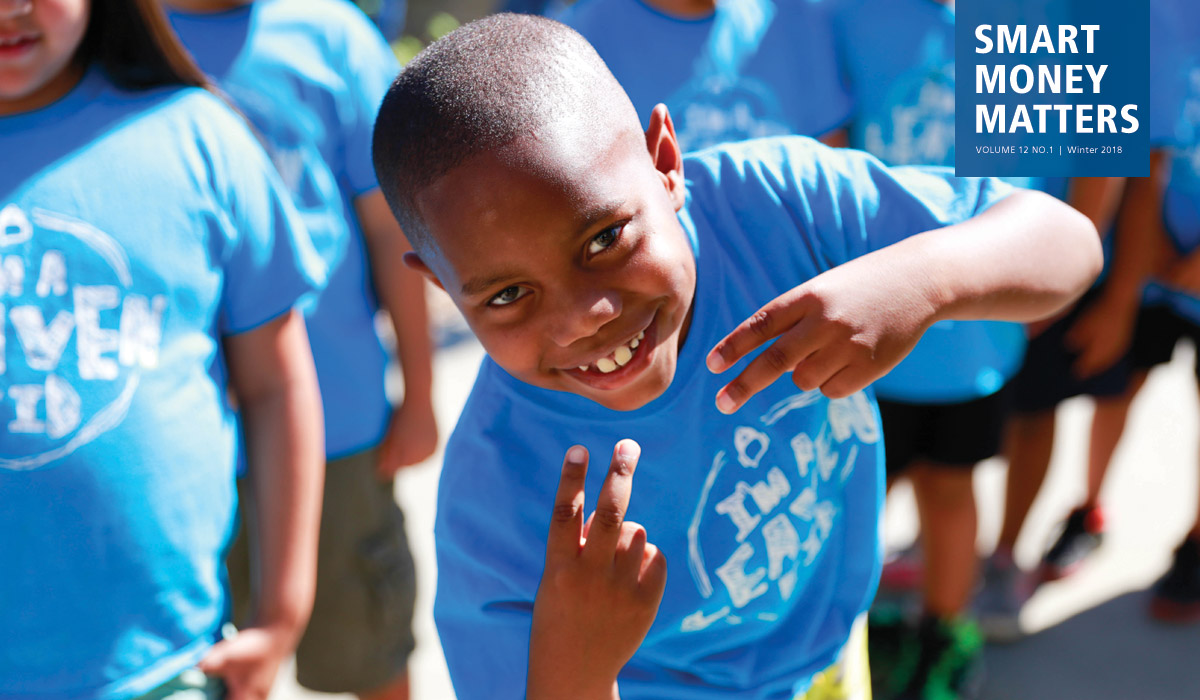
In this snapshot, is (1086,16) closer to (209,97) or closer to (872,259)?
(872,259)

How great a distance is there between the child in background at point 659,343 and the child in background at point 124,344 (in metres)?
0.41

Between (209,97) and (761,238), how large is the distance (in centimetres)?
84

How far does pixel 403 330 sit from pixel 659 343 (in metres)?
1.22

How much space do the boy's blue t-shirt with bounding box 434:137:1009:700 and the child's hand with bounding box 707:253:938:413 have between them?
0.20 meters

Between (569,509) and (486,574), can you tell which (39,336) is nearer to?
(486,574)

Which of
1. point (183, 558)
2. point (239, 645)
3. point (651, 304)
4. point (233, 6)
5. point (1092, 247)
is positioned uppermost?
point (233, 6)

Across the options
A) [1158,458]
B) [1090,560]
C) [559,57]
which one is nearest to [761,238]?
[559,57]

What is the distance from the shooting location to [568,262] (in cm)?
111

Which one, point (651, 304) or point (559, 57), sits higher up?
point (559, 57)

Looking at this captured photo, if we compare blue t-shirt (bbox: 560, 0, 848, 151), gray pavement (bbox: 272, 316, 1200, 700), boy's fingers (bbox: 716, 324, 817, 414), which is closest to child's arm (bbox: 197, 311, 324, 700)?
boy's fingers (bbox: 716, 324, 817, 414)

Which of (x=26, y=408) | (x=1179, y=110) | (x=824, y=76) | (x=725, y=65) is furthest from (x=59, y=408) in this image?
(x=1179, y=110)

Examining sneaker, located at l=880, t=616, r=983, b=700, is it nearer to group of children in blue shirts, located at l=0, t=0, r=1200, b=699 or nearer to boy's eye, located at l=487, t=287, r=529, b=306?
group of children in blue shirts, located at l=0, t=0, r=1200, b=699

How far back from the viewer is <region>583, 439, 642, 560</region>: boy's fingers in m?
1.06

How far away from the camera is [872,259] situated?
1.16 meters
